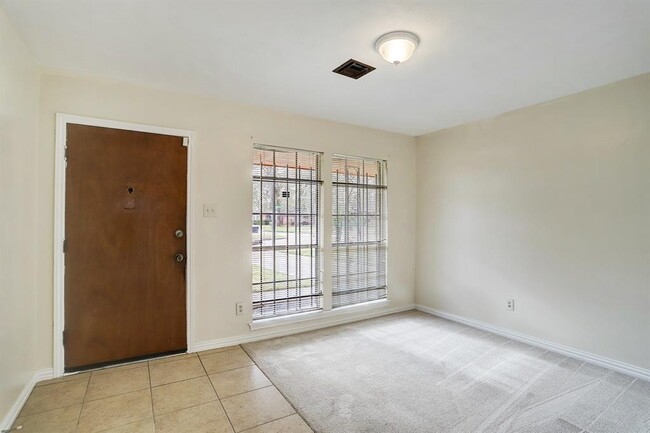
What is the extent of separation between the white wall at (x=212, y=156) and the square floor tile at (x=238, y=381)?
0.63m

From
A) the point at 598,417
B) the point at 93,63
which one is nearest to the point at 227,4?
the point at 93,63

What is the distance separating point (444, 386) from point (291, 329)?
174cm

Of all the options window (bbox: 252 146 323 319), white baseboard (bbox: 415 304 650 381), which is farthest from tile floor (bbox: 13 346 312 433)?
white baseboard (bbox: 415 304 650 381)

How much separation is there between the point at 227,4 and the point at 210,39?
1.37ft

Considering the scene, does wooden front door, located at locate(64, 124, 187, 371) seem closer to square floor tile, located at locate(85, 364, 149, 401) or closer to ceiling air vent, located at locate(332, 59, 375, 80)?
square floor tile, located at locate(85, 364, 149, 401)

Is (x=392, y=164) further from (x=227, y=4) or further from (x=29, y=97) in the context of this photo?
(x=29, y=97)

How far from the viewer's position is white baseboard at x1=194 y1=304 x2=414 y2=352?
324 centimetres

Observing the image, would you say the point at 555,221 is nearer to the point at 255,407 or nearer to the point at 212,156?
the point at 255,407

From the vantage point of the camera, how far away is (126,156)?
9.42 ft

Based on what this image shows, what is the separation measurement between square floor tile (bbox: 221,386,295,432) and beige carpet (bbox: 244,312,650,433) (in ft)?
0.29

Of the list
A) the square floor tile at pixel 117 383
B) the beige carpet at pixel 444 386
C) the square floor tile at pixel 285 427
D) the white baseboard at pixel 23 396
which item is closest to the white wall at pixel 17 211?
the white baseboard at pixel 23 396

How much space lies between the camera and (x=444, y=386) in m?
2.52

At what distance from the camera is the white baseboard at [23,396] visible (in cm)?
197

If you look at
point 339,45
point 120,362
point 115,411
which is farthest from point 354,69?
point 120,362
